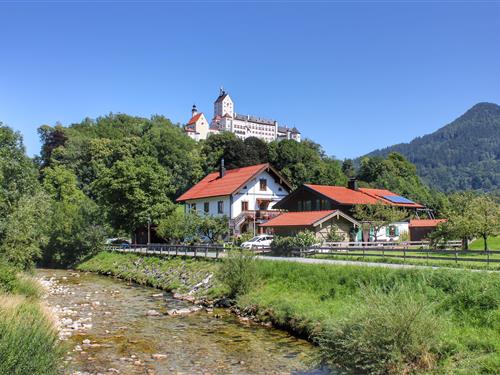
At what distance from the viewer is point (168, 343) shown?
53.6 ft

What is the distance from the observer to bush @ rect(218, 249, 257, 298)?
75.8 feet

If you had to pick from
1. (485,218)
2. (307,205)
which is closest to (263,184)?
(307,205)

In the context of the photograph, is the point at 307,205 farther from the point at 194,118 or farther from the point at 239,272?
the point at 194,118

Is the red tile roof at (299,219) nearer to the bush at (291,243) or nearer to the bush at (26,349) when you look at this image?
the bush at (291,243)

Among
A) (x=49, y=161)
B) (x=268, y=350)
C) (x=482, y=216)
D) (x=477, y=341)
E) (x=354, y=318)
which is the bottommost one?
(x=268, y=350)

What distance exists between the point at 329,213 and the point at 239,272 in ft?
49.6

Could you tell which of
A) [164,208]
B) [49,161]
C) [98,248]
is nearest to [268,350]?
[164,208]

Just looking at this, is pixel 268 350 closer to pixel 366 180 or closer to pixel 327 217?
pixel 327 217

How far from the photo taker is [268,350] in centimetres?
→ 1530

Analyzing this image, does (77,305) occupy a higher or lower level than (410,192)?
lower

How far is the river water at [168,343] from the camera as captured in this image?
1347cm

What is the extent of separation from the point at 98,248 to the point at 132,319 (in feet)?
101

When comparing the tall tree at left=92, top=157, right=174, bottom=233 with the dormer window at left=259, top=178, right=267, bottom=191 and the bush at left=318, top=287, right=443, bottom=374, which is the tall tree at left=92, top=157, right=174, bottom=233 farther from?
the bush at left=318, top=287, right=443, bottom=374

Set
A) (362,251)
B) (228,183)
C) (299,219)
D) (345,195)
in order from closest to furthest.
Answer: (362,251), (299,219), (345,195), (228,183)
